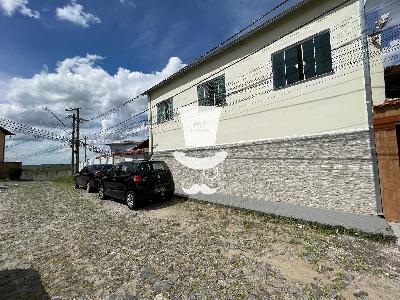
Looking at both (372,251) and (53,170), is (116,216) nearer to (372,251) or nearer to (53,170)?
(372,251)

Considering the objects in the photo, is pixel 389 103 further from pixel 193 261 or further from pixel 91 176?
pixel 91 176

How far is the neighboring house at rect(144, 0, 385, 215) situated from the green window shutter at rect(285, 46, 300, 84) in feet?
0.13

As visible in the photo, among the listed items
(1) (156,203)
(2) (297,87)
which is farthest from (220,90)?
(1) (156,203)

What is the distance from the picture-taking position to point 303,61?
10305 millimetres

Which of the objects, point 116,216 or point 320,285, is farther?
point 116,216

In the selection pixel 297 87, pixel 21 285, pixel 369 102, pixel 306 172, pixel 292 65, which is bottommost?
pixel 21 285

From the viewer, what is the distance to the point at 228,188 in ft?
44.3

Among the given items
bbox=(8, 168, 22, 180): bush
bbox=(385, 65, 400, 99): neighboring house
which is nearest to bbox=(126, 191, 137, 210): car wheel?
bbox=(385, 65, 400, 99): neighboring house

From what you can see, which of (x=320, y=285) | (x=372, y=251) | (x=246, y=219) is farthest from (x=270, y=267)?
(x=246, y=219)

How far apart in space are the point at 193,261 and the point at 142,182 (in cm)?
585

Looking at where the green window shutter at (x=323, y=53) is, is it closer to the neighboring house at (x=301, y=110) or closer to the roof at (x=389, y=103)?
the neighboring house at (x=301, y=110)

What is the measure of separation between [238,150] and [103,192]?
7.25 meters

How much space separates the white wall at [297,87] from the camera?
8805 millimetres

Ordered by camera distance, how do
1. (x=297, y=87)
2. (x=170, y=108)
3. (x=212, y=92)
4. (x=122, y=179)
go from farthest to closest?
1. (x=170, y=108)
2. (x=212, y=92)
3. (x=122, y=179)
4. (x=297, y=87)
